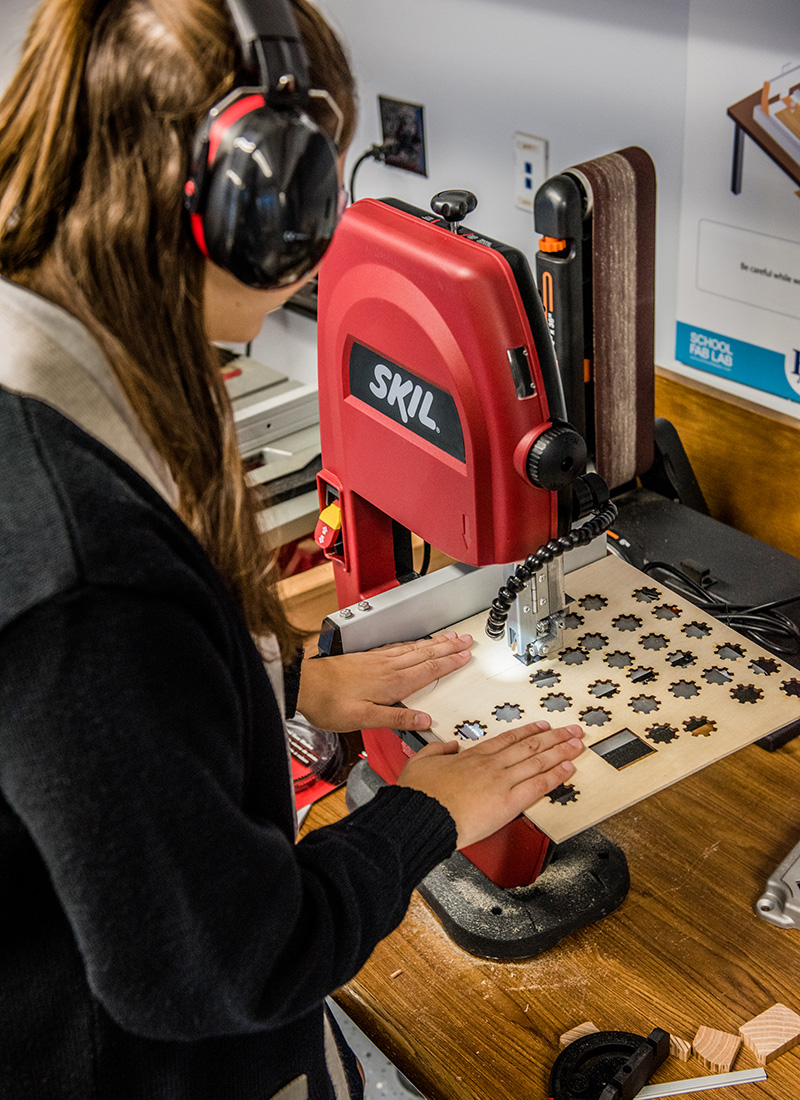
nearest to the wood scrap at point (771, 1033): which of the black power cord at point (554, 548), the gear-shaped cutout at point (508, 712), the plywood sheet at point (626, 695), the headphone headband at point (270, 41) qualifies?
the plywood sheet at point (626, 695)

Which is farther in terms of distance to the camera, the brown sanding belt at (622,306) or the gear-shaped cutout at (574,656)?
the brown sanding belt at (622,306)

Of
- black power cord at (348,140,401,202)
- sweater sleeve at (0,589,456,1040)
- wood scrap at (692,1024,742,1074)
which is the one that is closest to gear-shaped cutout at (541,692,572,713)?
wood scrap at (692,1024,742,1074)

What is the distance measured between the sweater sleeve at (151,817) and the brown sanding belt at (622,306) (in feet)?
3.08

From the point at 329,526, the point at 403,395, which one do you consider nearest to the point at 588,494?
the point at 403,395

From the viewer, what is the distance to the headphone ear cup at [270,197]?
623mm

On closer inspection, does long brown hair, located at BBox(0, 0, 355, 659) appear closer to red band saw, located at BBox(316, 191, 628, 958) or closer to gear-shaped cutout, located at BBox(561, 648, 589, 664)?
red band saw, located at BBox(316, 191, 628, 958)

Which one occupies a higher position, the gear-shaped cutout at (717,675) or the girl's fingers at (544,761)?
the girl's fingers at (544,761)

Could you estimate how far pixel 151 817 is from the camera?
0.57 meters

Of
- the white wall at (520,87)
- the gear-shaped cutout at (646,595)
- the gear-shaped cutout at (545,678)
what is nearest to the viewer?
the gear-shaped cutout at (545,678)

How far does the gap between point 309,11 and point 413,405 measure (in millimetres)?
440

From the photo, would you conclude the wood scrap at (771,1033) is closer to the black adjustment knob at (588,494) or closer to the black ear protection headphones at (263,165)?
the black adjustment knob at (588,494)

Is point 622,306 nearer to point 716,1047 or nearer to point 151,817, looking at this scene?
point 716,1047

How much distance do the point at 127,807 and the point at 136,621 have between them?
0.10m

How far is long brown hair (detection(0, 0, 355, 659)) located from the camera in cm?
61
